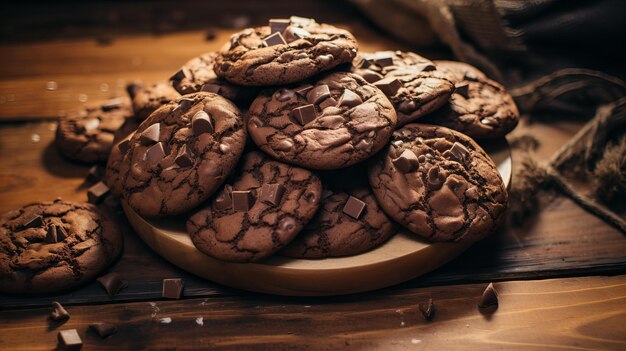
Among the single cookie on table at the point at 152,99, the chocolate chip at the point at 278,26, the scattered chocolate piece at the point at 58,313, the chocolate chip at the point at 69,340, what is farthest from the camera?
the single cookie on table at the point at 152,99

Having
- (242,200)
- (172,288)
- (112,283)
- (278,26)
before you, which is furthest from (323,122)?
(112,283)

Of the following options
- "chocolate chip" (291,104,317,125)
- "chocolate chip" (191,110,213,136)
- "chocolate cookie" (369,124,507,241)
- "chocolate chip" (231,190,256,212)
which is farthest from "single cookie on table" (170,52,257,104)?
"chocolate cookie" (369,124,507,241)

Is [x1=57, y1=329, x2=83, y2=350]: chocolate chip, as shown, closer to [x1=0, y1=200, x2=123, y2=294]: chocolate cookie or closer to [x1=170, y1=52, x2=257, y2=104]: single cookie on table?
[x1=0, y1=200, x2=123, y2=294]: chocolate cookie

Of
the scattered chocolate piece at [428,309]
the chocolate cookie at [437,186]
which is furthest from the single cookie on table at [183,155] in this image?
the scattered chocolate piece at [428,309]

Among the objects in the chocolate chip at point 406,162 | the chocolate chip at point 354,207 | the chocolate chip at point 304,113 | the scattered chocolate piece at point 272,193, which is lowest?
the chocolate chip at point 354,207

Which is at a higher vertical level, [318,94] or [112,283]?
[318,94]

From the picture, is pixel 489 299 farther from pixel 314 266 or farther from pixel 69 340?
pixel 69 340

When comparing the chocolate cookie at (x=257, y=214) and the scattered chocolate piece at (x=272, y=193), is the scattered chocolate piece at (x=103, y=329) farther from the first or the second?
the scattered chocolate piece at (x=272, y=193)
